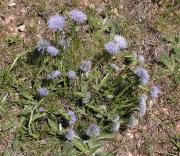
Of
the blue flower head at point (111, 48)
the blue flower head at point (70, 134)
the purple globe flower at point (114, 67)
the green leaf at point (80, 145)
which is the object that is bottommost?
the green leaf at point (80, 145)

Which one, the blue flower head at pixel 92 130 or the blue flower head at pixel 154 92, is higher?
the blue flower head at pixel 154 92

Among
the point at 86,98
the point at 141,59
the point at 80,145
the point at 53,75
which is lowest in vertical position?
the point at 80,145

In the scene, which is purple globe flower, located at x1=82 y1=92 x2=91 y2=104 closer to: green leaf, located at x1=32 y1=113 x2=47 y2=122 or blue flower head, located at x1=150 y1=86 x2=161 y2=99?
green leaf, located at x1=32 y1=113 x2=47 y2=122

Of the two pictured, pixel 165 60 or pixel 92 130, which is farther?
pixel 165 60

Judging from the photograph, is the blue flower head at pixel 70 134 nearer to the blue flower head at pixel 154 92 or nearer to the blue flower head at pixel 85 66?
the blue flower head at pixel 85 66

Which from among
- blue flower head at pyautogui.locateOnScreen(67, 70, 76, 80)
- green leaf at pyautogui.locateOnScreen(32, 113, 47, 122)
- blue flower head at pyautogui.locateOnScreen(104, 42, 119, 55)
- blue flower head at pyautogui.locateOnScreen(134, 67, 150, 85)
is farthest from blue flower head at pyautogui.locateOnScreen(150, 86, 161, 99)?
green leaf at pyautogui.locateOnScreen(32, 113, 47, 122)

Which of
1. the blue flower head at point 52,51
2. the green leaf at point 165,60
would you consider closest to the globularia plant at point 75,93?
the blue flower head at point 52,51

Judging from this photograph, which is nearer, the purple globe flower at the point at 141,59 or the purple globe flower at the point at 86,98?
the purple globe flower at the point at 86,98

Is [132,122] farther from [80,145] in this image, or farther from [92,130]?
[80,145]

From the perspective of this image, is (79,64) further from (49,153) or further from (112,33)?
(49,153)

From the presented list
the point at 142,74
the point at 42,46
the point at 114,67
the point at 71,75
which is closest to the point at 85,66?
the point at 71,75
